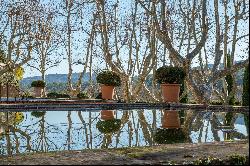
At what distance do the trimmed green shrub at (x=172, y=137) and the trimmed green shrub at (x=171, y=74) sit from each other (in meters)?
8.05

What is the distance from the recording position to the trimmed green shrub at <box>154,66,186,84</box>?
16.8 m

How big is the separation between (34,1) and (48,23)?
300 cm

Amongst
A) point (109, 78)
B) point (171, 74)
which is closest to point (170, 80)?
point (171, 74)

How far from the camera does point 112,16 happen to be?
88.0ft

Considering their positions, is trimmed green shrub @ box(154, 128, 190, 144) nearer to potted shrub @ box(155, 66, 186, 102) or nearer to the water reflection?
the water reflection

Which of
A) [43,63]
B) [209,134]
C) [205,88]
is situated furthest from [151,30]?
[43,63]

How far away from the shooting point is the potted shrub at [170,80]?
16.8 meters

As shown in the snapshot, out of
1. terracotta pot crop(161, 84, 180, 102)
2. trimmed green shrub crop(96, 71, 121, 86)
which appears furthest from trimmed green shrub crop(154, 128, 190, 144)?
trimmed green shrub crop(96, 71, 121, 86)

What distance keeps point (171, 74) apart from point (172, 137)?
9.52 metres

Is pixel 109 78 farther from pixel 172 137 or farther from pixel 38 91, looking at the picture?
pixel 172 137

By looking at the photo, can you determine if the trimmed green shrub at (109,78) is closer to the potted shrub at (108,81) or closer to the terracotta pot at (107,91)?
the potted shrub at (108,81)

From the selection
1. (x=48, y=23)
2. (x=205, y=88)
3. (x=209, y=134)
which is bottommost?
(x=209, y=134)

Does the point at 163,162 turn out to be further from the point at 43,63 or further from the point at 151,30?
the point at 43,63

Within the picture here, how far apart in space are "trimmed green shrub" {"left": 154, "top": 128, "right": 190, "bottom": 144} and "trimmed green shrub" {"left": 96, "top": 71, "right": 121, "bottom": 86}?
45.1 ft
